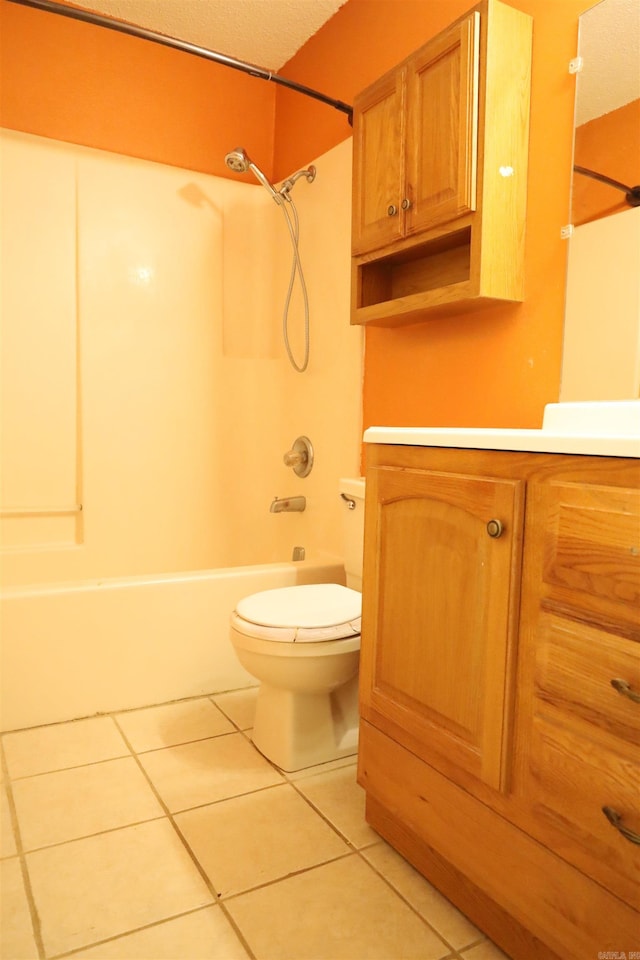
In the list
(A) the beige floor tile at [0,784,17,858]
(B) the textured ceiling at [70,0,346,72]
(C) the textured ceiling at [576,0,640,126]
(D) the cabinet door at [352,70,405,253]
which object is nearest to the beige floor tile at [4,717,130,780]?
(A) the beige floor tile at [0,784,17,858]

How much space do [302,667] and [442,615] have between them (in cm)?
52

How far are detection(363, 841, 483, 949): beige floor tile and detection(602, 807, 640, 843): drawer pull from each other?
1.45ft

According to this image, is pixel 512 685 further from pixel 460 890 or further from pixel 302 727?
pixel 302 727

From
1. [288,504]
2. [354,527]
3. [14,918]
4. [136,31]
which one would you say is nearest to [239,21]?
[136,31]

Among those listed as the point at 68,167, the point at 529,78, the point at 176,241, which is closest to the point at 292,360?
the point at 176,241

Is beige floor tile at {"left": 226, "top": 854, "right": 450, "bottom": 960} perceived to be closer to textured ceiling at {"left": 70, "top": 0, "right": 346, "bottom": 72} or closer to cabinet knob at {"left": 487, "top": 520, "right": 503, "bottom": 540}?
cabinet knob at {"left": 487, "top": 520, "right": 503, "bottom": 540}

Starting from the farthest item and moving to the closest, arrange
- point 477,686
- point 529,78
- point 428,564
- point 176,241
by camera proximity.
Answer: point 176,241, point 529,78, point 428,564, point 477,686

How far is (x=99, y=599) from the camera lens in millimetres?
1817

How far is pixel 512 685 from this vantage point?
953mm

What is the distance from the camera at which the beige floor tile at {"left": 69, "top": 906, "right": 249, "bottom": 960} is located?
1008 millimetres

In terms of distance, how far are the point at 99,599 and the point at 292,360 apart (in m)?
1.21

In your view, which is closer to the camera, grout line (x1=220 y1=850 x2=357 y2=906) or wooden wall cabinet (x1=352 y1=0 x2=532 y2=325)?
grout line (x1=220 y1=850 x2=357 y2=906)

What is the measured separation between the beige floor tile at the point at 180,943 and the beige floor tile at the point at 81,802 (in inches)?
12.5

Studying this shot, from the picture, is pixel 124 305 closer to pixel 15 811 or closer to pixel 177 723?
pixel 177 723
